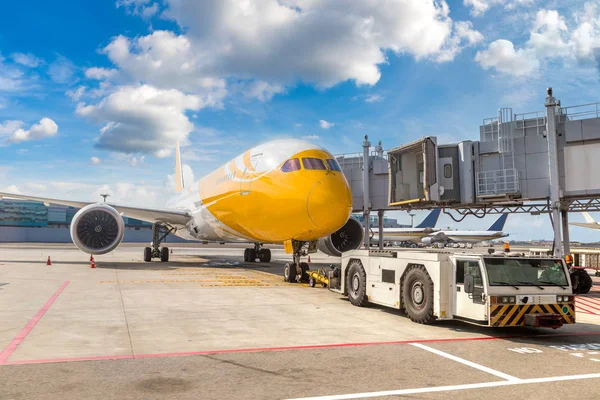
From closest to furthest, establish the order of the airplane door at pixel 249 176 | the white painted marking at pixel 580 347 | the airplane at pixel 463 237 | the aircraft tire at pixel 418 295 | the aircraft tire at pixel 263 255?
the white painted marking at pixel 580 347 < the aircraft tire at pixel 418 295 < the airplane door at pixel 249 176 < the aircraft tire at pixel 263 255 < the airplane at pixel 463 237

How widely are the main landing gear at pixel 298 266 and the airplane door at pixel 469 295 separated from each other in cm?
853

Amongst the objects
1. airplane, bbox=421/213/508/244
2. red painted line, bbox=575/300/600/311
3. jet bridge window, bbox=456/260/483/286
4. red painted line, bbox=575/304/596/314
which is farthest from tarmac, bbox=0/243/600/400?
airplane, bbox=421/213/508/244

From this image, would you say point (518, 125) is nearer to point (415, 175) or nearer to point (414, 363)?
point (415, 175)

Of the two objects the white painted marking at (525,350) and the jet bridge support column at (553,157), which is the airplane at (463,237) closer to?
the jet bridge support column at (553,157)

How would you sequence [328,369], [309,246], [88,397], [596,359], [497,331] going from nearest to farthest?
[88,397]
[328,369]
[596,359]
[497,331]
[309,246]

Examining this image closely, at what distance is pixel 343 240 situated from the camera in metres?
23.0

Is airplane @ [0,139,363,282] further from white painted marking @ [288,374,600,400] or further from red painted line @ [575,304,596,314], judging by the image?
white painted marking @ [288,374,600,400]

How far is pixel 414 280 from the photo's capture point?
10.8 metres

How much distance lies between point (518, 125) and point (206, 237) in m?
16.7

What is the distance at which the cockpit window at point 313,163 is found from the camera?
16.5 meters

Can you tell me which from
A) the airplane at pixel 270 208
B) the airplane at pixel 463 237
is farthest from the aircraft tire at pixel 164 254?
the airplane at pixel 463 237

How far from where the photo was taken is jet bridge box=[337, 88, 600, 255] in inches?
730

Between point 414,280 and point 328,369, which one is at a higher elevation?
point 414,280

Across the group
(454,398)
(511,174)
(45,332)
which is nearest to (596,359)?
(454,398)
